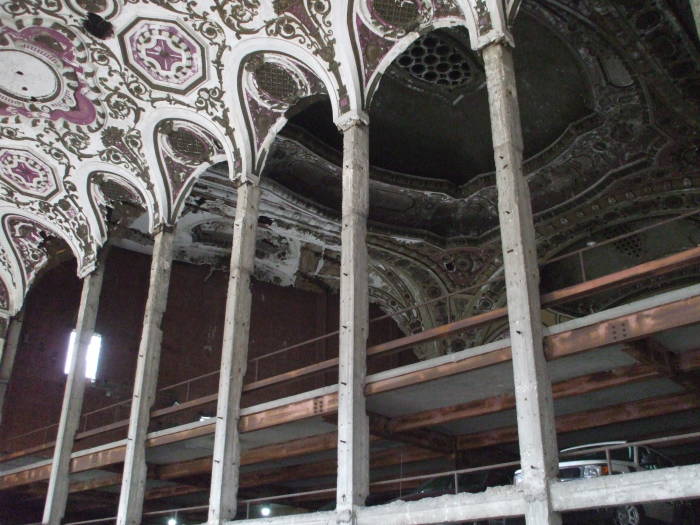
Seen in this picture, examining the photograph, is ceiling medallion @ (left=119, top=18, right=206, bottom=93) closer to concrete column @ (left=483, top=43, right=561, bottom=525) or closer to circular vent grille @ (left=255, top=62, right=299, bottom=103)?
circular vent grille @ (left=255, top=62, right=299, bottom=103)

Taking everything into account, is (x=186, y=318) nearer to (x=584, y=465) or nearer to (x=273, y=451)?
Result: (x=273, y=451)

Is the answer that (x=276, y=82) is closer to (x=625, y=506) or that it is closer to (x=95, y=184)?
(x=95, y=184)

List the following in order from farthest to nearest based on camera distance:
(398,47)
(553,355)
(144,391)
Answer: (144,391), (398,47), (553,355)

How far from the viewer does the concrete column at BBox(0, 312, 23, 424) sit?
57.0ft

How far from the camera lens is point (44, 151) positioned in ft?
50.1

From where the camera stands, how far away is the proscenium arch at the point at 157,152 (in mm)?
A: 13250

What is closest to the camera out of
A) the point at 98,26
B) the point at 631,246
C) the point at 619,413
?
the point at 619,413

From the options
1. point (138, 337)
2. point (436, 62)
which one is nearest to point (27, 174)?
point (138, 337)

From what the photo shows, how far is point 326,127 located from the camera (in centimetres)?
1566

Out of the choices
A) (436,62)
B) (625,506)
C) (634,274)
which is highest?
(436,62)

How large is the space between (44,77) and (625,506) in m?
12.1

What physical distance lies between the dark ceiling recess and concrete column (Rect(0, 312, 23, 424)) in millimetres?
8745

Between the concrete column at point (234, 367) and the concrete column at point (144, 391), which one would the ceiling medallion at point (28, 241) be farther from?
the concrete column at point (234, 367)

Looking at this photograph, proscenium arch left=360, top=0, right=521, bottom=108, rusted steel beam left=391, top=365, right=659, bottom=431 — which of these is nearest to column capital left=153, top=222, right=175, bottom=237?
rusted steel beam left=391, top=365, right=659, bottom=431
